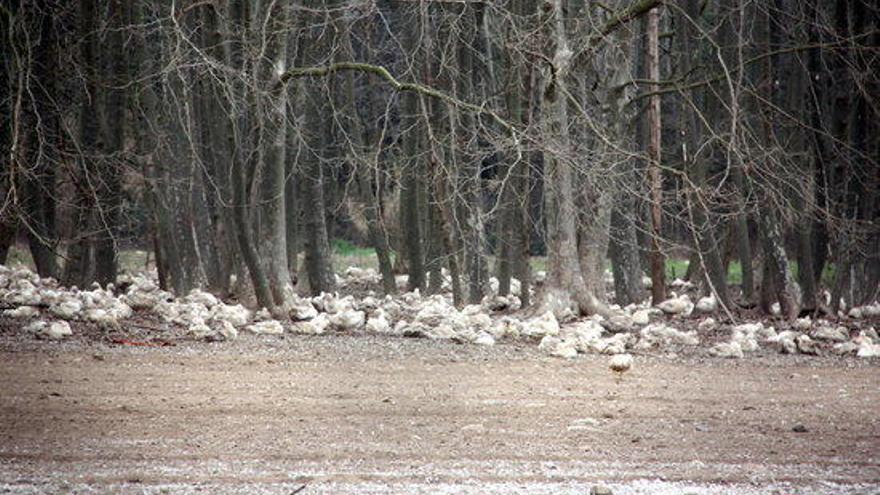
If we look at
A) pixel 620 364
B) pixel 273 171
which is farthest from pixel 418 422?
pixel 273 171

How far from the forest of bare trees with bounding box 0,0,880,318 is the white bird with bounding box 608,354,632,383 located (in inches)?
44.9

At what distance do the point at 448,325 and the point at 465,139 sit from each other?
5.01 metres

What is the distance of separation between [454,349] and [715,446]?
179 inches

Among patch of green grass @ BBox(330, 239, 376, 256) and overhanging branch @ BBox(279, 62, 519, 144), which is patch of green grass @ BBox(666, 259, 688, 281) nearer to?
patch of green grass @ BBox(330, 239, 376, 256)

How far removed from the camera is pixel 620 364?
10.6 metres

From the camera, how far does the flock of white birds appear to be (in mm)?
12188

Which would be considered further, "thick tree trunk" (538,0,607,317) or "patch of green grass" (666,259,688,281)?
→ "patch of green grass" (666,259,688,281)

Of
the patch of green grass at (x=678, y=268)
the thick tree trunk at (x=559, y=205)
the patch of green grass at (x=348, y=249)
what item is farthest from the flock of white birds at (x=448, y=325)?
the patch of green grass at (x=348, y=249)

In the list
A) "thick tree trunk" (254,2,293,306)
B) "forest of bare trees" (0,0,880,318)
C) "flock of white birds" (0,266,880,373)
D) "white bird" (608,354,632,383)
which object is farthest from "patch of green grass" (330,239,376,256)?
"white bird" (608,354,632,383)

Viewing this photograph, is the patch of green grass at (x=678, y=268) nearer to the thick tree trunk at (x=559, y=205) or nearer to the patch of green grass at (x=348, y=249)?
the patch of green grass at (x=348, y=249)

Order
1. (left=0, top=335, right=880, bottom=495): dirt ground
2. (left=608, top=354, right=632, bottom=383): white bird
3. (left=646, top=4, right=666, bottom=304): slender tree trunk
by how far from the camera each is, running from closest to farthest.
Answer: (left=0, top=335, right=880, bottom=495): dirt ground → (left=608, top=354, right=632, bottom=383): white bird → (left=646, top=4, right=666, bottom=304): slender tree trunk

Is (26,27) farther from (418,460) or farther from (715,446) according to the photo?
(715,446)

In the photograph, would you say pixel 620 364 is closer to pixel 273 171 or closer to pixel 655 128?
pixel 273 171

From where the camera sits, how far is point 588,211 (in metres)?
14.1
